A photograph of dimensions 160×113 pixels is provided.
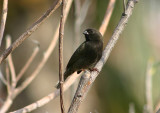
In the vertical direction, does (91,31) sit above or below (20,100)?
above

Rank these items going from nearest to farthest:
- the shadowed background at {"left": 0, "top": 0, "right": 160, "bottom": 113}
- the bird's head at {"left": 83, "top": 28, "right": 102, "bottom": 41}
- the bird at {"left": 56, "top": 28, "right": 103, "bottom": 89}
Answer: the bird at {"left": 56, "top": 28, "right": 103, "bottom": 89}
the bird's head at {"left": 83, "top": 28, "right": 102, "bottom": 41}
the shadowed background at {"left": 0, "top": 0, "right": 160, "bottom": 113}

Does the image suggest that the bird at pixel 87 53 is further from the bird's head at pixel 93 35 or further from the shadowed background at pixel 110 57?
the shadowed background at pixel 110 57

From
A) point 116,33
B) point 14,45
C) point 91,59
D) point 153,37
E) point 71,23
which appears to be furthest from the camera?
point 71,23

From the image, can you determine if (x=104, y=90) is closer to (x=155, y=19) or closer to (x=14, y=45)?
(x=155, y=19)

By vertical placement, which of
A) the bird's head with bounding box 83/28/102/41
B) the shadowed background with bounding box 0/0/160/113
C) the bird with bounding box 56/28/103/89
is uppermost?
the bird's head with bounding box 83/28/102/41

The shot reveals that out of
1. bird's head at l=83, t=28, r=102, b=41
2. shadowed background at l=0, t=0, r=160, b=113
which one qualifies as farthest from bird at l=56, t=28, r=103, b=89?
shadowed background at l=0, t=0, r=160, b=113

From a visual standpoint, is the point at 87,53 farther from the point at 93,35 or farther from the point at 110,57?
the point at 110,57

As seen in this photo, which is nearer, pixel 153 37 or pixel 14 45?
pixel 14 45

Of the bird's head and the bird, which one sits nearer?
the bird

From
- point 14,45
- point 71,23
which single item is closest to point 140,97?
point 71,23

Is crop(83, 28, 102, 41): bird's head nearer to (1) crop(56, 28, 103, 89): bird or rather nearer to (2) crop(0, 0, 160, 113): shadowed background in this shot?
(1) crop(56, 28, 103, 89): bird
